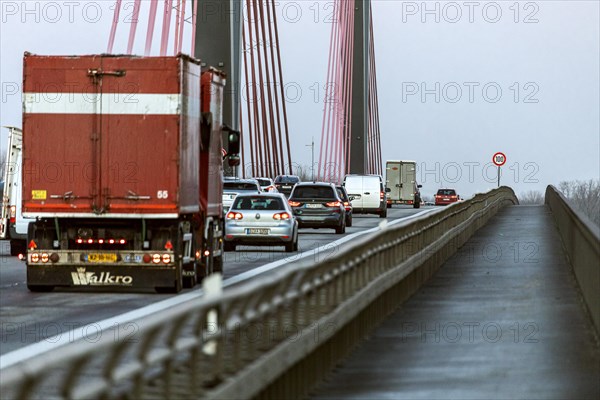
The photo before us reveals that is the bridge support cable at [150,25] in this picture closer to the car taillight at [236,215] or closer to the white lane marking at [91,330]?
the car taillight at [236,215]

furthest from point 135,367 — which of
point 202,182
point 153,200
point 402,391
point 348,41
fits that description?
point 348,41

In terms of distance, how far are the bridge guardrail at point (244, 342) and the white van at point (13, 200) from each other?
45.3 feet

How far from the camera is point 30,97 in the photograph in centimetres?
2281

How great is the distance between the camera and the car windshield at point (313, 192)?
49906 millimetres

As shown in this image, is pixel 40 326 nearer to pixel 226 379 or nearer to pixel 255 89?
pixel 226 379

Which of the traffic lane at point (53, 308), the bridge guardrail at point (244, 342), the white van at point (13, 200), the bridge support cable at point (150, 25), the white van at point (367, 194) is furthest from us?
the white van at point (367, 194)

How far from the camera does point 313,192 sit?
50.1 m

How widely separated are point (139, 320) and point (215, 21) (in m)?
38.3

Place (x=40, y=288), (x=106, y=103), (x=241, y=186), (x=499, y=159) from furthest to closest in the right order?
(x=499, y=159)
(x=241, y=186)
(x=40, y=288)
(x=106, y=103)

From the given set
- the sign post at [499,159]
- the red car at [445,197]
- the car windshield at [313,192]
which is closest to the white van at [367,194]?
the sign post at [499,159]

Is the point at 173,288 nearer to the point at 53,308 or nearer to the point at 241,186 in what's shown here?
the point at 53,308

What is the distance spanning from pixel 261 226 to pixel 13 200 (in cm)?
580

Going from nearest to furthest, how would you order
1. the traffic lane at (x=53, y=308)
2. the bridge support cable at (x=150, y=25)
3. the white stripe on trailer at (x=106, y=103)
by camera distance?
the traffic lane at (x=53, y=308), the white stripe on trailer at (x=106, y=103), the bridge support cable at (x=150, y=25)

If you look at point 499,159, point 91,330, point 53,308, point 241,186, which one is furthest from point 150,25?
point 499,159
